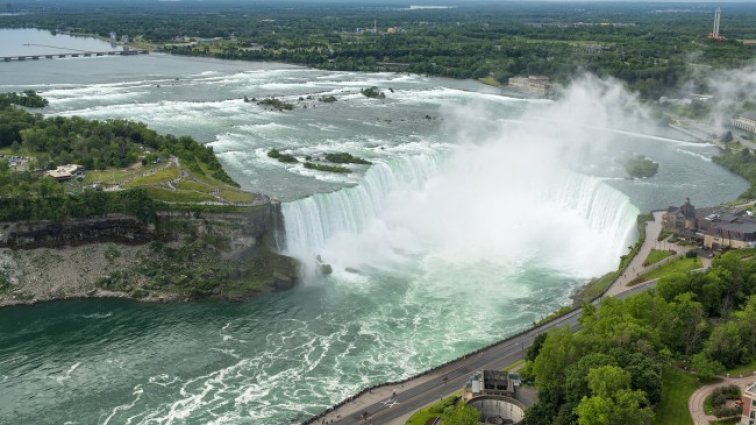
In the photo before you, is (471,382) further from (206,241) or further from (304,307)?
(206,241)

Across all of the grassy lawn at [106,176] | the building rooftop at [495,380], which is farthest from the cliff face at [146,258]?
the building rooftop at [495,380]

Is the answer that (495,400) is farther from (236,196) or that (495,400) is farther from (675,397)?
(236,196)

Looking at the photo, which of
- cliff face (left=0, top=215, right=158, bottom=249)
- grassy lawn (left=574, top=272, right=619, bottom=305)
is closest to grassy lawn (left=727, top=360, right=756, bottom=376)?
grassy lawn (left=574, top=272, right=619, bottom=305)

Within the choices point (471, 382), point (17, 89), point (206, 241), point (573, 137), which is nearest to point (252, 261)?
point (206, 241)

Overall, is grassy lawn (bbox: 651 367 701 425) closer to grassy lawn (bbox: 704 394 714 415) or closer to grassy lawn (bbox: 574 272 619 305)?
grassy lawn (bbox: 704 394 714 415)

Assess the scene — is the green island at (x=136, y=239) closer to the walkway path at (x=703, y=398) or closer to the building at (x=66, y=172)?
the building at (x=66, y=172)
